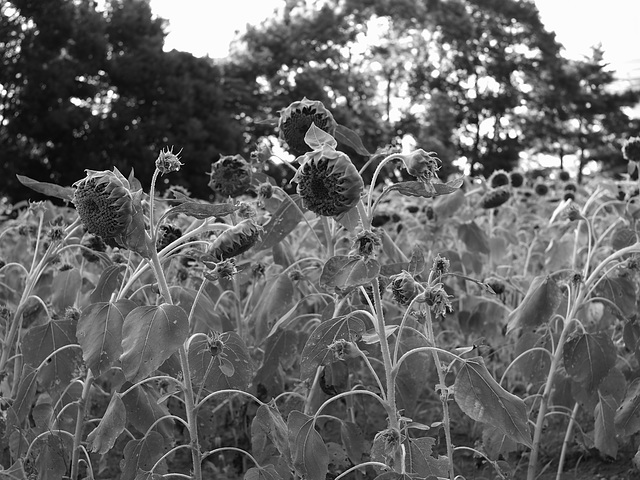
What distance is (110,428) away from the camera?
1746mm

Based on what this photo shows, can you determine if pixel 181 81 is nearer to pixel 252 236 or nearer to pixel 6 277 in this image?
pixel 6 277

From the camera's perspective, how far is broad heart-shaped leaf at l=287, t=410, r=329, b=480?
1.60 meters

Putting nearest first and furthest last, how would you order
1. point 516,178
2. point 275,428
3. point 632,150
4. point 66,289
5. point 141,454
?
1. point 275,428
2. point 141,454
3. point 66,289
4. point 632,150
5. point 516,178

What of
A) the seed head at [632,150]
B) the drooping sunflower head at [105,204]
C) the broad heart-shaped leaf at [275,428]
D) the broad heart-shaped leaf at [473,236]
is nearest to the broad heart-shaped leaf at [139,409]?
the broad heart-shaped leaf at [275,428]

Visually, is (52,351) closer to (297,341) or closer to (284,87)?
(297,341)

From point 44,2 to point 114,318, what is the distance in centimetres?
1393

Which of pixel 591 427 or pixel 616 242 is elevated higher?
pixel 616 242

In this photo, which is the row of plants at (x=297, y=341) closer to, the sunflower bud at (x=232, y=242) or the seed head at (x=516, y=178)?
the sunflower bud at (x=232, y=242)

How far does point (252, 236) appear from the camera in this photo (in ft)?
5.43

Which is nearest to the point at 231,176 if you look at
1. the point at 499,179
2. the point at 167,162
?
the point at 167,162

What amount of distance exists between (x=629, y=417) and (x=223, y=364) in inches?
44.1

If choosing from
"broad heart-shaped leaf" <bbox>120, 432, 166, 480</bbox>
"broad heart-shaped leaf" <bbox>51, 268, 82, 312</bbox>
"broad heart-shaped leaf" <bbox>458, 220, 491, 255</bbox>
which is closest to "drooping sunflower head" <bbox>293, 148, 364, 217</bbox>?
"broad heart-shaped leaf" <bbox>120, 432, 166, 480</bbox>

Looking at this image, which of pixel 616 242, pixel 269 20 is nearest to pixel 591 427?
pixel 616 242

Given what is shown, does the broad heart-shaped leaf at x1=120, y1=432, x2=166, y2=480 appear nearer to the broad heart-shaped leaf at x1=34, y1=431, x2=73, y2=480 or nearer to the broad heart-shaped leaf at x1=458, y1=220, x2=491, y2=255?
the broad heart-shaped leaf at x1=34, y1=431, x2=73, y2=480
